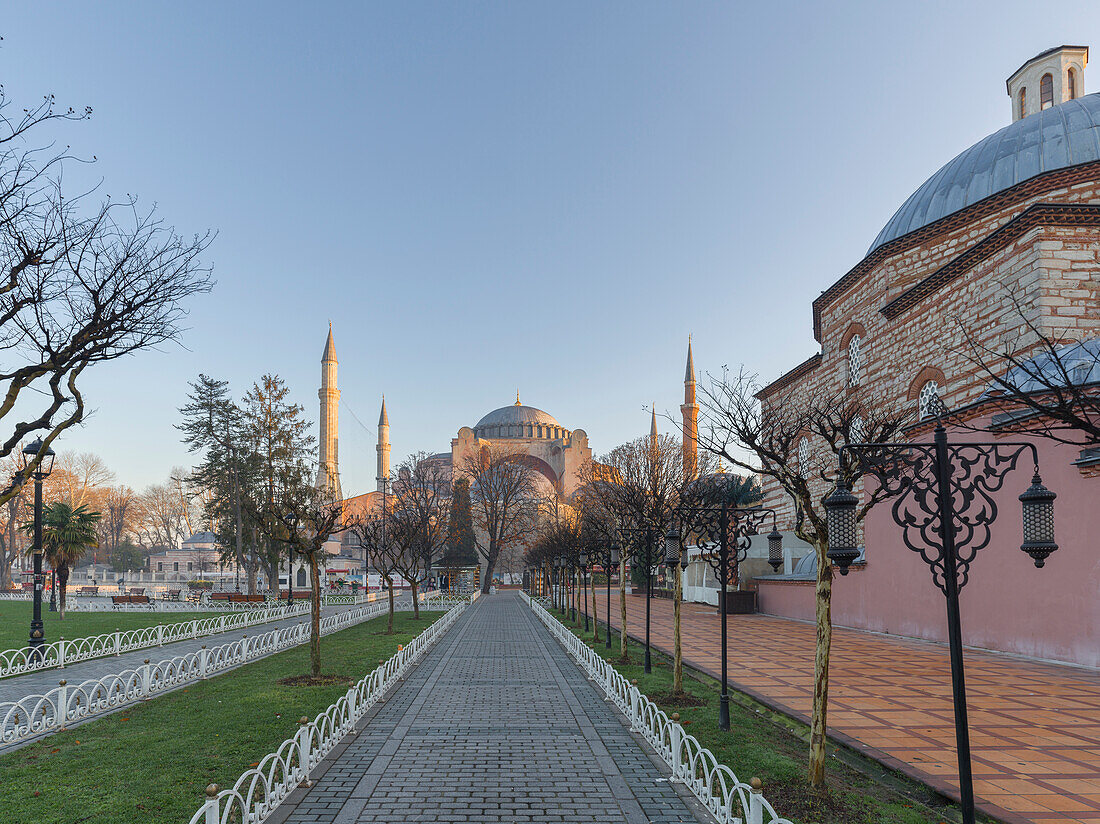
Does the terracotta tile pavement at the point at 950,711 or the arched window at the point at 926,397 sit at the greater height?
the arched window at the point at 926,397

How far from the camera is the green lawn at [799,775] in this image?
5691 millimetres

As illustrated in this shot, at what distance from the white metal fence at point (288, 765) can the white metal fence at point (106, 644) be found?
7643 mm

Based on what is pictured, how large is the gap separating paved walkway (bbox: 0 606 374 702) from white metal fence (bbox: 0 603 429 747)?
74 centimetres

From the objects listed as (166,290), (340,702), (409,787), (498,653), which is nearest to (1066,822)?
(409,787)

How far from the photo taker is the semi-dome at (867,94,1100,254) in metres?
19.9

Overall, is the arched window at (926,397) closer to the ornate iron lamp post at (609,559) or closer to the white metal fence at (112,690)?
the ornate iron lamp post at (609,559)

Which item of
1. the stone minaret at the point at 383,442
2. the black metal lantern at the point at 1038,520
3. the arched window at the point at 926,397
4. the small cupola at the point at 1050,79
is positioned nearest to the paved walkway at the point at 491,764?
the black metal lantern at the point at 1038,520

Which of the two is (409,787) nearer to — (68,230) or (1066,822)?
(1066,822)

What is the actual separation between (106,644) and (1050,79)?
1370 inches

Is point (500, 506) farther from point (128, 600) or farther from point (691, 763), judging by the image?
point (691, 763)

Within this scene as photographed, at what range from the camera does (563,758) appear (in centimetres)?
745

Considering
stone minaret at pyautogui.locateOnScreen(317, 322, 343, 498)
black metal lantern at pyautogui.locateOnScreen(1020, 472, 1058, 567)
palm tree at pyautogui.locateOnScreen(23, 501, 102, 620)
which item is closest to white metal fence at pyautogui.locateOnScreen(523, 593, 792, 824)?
black metal lantern at pyautogui.locateOnScreen(1020, 472, 1058, 567)

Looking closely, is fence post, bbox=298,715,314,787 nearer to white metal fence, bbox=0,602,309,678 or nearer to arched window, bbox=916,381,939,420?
white metal fence, bbox=0,602,309,678

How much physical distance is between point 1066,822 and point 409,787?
18.1ft
